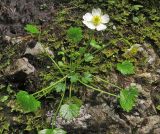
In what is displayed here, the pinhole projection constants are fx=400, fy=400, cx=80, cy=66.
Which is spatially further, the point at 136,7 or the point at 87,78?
the point at 136,7

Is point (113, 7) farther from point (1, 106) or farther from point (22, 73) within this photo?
point (1, 106)

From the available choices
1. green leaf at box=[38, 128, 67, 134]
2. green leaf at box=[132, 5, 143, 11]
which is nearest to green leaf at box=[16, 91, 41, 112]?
green leaf at box=[38, 128, 67, 134]

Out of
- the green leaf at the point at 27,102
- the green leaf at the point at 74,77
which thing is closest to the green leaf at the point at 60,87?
the green leaf at the point at 74,77

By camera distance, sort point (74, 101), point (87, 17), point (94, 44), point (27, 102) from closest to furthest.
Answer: point (27, 102) < point (74, 101) < point (87, 17) < point (94, 44)

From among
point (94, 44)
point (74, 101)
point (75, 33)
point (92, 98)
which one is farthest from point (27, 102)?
point (94, 44)

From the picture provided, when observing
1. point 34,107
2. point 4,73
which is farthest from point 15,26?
point 34,107

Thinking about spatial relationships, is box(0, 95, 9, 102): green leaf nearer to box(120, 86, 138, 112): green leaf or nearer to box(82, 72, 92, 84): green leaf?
box(82, 72, 92, 84): green leaf

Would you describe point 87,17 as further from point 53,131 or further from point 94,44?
point 53,131
